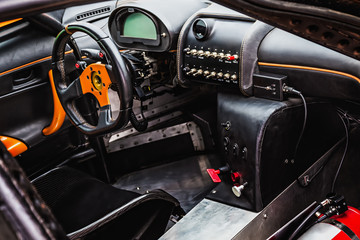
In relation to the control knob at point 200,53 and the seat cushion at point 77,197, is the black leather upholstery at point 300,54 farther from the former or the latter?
the seat cushion at point 77,197

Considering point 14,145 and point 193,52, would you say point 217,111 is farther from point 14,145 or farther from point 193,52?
point 14,145

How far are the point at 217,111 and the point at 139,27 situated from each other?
2.19 feet

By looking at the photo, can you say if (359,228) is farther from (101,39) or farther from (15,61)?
(15,61)

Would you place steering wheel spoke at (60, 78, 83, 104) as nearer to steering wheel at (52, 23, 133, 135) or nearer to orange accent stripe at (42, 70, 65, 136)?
steering wheel at (52, 23, 133, 135)

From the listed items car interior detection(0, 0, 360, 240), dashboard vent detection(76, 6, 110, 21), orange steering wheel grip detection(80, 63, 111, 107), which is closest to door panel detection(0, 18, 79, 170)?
car interior detection(0, 0, 360, 240)

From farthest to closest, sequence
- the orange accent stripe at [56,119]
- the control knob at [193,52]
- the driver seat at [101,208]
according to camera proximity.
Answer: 1. the orange accent stripe at [56,119]
2. the control knob at [193,52]
3. the driver seat at [101,208]

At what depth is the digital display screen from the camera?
213cm

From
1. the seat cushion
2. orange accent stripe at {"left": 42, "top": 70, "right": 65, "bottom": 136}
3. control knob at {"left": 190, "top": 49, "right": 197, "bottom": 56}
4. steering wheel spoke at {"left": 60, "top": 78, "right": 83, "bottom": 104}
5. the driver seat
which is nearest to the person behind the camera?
the driver seat

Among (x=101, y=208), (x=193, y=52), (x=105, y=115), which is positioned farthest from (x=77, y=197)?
(x=193, y=52)

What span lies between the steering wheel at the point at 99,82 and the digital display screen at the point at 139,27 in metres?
0.44

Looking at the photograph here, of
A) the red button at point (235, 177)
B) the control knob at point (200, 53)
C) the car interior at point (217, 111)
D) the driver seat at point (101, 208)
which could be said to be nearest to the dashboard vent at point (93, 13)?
the car interior at point (217, 111)

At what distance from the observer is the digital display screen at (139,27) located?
2.13 m

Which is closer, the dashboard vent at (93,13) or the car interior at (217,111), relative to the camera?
the car interior at (217,111)

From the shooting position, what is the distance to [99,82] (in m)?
1.82
